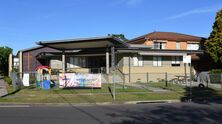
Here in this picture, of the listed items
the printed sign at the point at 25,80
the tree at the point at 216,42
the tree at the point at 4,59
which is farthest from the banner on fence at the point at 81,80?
the tree at the point at 4,59

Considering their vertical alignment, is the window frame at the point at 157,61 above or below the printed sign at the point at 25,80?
above

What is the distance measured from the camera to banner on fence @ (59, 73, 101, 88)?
27.7 metres

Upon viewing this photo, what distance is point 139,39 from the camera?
167 feet

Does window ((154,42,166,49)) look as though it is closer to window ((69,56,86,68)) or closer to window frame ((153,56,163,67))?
window frame ((153,56,163,67))

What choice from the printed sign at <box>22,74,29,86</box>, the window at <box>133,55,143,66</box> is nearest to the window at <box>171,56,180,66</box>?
the window at <box>133,55,143,66</box>

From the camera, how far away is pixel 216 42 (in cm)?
4278

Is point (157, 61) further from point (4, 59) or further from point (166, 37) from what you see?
point (4, 59)

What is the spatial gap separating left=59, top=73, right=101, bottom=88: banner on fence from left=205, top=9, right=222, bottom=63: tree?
19848mm

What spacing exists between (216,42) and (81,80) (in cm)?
2137

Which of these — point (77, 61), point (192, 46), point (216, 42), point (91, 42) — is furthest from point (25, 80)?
point (192, 46)

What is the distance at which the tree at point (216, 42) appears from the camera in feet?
139

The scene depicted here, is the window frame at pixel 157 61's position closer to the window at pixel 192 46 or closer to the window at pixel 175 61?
the window at pixel 175 61

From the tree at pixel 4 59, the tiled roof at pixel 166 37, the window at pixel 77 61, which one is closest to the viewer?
the window at pixel 77 61

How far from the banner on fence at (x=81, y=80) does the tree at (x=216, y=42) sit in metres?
19.8
